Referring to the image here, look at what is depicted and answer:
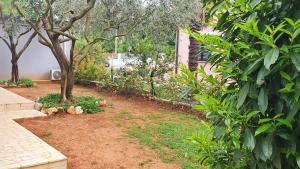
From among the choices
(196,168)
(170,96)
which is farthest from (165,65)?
(196,168)

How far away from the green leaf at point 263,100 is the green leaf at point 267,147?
0.15m

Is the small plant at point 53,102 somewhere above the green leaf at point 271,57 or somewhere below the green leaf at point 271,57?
below

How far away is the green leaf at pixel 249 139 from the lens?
1297mm

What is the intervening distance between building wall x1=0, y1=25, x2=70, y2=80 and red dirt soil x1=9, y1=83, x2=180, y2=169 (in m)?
6.54

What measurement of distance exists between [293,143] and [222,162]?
1.71 ft

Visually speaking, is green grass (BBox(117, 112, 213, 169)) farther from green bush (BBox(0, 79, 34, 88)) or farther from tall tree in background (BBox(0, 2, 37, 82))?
tall tree in background (BBox(0, 2, 37, 82))

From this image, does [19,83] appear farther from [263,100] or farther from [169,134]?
[263,100]

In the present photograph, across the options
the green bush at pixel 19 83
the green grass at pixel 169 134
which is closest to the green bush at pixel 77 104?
the green grass at pixel 169 134

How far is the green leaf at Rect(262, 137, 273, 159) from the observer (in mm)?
1271

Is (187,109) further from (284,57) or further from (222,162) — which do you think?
(284,57)

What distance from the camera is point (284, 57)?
1.21 meters

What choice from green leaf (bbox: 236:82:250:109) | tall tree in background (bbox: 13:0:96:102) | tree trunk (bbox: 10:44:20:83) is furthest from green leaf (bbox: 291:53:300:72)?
tree trunk (bbox: 10:44:20:83)

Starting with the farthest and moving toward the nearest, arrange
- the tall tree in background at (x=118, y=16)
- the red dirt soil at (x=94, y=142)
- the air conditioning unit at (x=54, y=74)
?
the air conditioning unit at (x=54, y=74), the tall tree in background at (x=118, y=16), the red dirt soil at (x=94, y=142)

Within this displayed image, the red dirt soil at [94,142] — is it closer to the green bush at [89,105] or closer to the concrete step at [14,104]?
the green bush at [89,105]
